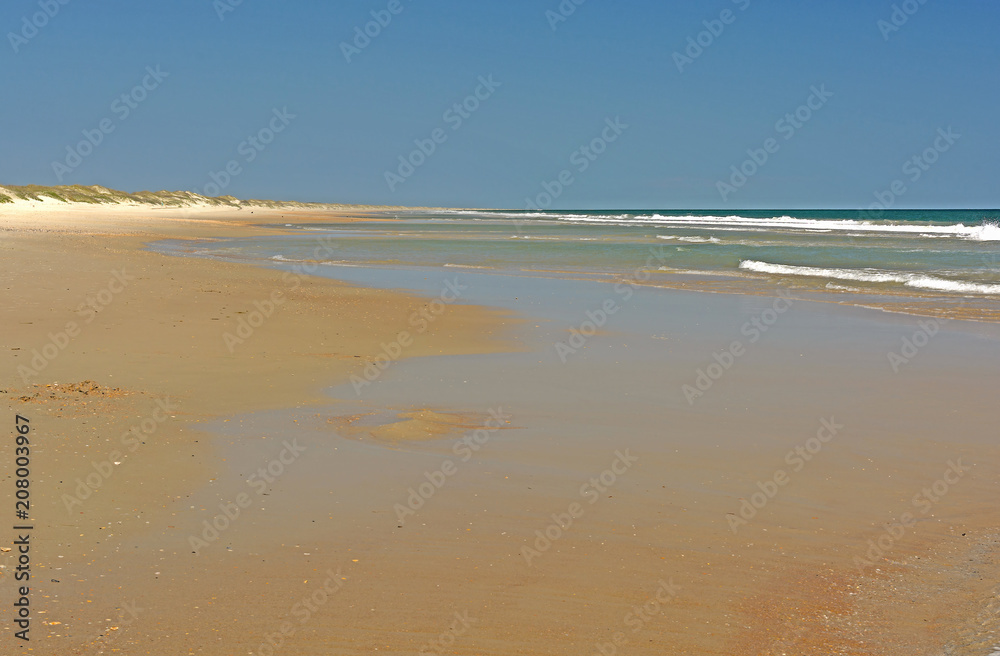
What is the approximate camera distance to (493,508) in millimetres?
5090

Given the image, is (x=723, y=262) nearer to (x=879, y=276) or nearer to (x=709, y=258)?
(x=709, y=258)

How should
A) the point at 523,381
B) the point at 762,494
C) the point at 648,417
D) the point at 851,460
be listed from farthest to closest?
the point at 523,381 → the point at 648,417 → the point at 851,460 → the point at 762,494

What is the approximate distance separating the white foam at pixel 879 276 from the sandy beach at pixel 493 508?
1041 cm

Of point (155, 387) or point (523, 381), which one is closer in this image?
point (155, 387)

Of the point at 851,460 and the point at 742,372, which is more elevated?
the point at 742,372

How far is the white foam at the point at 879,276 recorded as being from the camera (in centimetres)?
1902

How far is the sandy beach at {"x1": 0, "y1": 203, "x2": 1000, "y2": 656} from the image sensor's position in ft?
12.1

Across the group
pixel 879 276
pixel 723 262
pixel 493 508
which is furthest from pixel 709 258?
pixel 493 508

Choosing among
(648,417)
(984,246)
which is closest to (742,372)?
(648,417)

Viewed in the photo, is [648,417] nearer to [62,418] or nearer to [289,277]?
[62,418]

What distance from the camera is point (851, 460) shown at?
6137 millimetres

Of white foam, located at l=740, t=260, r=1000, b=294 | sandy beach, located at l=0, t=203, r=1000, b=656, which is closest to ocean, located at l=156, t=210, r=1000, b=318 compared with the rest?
white foam, located at l=740, t=260, r=1000, b=294

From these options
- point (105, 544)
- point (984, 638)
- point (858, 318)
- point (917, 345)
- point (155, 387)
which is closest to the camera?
point (984, 638)

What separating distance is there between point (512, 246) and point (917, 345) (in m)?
26.8
